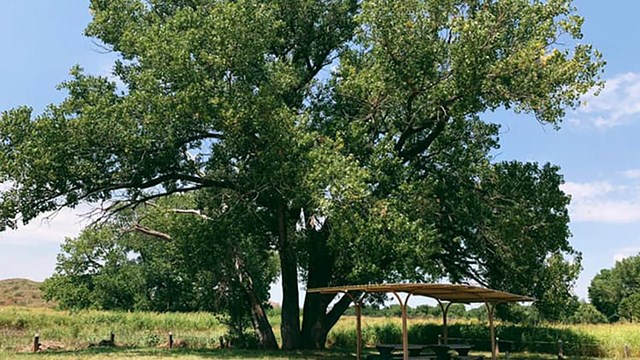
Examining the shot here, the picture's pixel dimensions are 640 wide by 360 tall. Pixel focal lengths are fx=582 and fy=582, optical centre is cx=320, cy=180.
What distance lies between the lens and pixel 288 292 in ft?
71.6

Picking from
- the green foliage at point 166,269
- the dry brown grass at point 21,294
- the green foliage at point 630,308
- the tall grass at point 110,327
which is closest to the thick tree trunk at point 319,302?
the green foliage at point 166,269

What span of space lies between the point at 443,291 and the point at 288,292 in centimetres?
937

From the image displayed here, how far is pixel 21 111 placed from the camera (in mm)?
17406

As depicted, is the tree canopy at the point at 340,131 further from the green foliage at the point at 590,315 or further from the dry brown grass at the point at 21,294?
the dry brown grass at the point at 21,294

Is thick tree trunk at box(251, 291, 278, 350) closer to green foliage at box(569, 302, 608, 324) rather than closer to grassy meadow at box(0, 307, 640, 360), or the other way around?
grassy meadow at box(0, 307, 640, 360)

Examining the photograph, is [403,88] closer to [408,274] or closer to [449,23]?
[449,23]

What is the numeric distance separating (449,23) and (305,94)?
6406mm

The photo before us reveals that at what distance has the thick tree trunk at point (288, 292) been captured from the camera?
813 inches

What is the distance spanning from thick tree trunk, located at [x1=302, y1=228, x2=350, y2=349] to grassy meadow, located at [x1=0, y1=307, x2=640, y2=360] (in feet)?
3.06

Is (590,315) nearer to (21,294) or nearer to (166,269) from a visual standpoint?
(166,269)

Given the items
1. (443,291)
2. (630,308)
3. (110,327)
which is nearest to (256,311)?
(110,327)

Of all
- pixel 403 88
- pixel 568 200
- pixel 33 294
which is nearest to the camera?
pixel 403 88

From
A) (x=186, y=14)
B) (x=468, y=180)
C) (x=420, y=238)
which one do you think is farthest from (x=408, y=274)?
(x=186, y=14)

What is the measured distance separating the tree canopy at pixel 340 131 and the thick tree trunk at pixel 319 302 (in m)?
0.09
